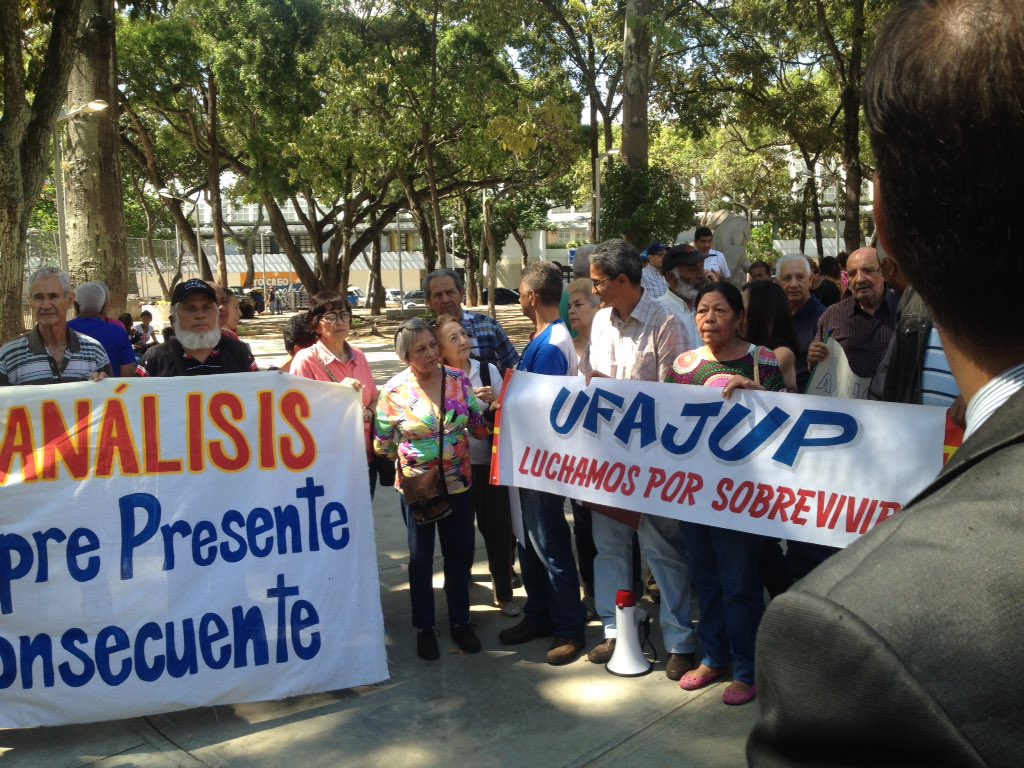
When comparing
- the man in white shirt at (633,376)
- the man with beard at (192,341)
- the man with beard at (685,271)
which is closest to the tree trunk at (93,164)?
the man with beard at (192,341)

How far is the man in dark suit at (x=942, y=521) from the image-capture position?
0.69m

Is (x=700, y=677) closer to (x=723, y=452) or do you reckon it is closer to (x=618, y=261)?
(x=723, y=452)

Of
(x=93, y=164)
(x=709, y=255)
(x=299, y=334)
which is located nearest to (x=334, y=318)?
(x=299, y=334)

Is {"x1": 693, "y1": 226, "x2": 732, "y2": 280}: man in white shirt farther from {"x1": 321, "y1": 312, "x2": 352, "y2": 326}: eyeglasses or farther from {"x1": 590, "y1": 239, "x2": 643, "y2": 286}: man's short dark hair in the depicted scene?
{"x1": 321, "y1": 312, "x2": 352, "y2": 326}: eyeglasses

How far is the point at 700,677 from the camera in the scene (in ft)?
14.5

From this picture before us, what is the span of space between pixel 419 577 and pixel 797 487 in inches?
75.7

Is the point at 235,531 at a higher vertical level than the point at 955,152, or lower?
lower

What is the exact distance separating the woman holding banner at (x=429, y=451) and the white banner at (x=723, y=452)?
0.27 metres

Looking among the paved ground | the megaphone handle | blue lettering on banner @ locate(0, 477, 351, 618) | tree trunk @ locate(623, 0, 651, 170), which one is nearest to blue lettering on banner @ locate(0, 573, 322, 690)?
blue lettering on banner @ locate(0, 477, 351, 618)

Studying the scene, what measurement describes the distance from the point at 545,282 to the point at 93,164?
6606 millimetres

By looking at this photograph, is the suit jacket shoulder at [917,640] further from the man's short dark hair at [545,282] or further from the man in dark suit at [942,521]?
the man's short dark hair at [545,282]

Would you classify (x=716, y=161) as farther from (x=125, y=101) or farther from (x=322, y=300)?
(x=322, y=300)

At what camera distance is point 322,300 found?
5.61m

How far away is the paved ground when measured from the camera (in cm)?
386
